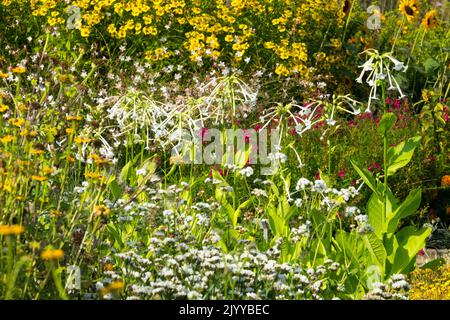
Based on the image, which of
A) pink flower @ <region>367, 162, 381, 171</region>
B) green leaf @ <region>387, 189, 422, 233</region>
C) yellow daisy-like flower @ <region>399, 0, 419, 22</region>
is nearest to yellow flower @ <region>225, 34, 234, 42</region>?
yellow daisy-like flower @ <region>399, 0, 419, 22</region>

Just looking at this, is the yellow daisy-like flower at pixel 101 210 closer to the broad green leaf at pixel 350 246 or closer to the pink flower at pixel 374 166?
the broad green leaf at pixel 350 246

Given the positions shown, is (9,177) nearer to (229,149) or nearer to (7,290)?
(7,290)

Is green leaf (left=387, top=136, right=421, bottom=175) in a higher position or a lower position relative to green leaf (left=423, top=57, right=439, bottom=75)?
lower

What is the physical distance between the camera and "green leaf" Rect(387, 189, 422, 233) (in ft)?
12.9

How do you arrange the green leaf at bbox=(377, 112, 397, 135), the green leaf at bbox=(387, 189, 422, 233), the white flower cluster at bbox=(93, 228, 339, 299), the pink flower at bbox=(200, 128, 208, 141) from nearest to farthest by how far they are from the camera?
the white flower cluster at bbox=(93, 228, 339, 299), the green leaf at bbox=(377, 112, 397, 135), the green leaf at bbox=(387, 189, 422, 233), the pink flower at bbox=(200, 128, 208, 141)

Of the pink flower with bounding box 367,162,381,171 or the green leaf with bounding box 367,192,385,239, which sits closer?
the green leaf with bounding box 367,192,385,239

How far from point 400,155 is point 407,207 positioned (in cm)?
28

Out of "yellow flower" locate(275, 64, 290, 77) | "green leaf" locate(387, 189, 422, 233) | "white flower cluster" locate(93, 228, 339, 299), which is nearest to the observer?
"white flower cluster" locate(93, 228, 339, 299)

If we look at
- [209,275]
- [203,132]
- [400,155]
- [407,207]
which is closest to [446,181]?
[400,155]

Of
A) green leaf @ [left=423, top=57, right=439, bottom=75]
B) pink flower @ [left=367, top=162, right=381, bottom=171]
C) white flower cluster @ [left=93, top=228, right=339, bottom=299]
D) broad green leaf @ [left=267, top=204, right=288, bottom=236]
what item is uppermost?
green leaf @ [left=423, top=57, right=439, bottom=75]

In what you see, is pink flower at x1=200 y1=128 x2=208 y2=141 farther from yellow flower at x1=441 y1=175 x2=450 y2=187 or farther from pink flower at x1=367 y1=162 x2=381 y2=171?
yellow flower at x1=441 y1=175 x2=450 y2=187

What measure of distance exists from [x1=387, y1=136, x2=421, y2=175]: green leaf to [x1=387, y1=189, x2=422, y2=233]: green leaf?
0.19 m

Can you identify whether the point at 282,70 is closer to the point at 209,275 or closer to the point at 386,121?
the point at 386,121

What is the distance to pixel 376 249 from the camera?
12.8ft
